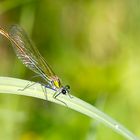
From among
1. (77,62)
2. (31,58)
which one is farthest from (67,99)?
(77,62)

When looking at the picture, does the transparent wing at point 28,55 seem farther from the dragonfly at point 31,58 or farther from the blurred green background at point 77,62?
the blurred green background at point 77,62

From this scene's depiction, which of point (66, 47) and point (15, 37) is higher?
point (66, 47)

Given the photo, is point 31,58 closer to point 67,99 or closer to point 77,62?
point 67,99

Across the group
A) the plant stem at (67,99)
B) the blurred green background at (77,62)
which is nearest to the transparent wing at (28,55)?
the plant stem at (67,99)

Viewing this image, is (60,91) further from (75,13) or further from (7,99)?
(75,13)

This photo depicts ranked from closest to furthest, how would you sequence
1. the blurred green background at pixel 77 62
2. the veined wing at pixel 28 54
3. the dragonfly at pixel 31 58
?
the dragonfly at pixel 31 58 < the veined wing at pixel 28 54 < the blurred green background at pixel 77 62

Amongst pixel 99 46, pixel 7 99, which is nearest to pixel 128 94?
pixel 99 46

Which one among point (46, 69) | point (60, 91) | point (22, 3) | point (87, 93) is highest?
point (22, 3)
